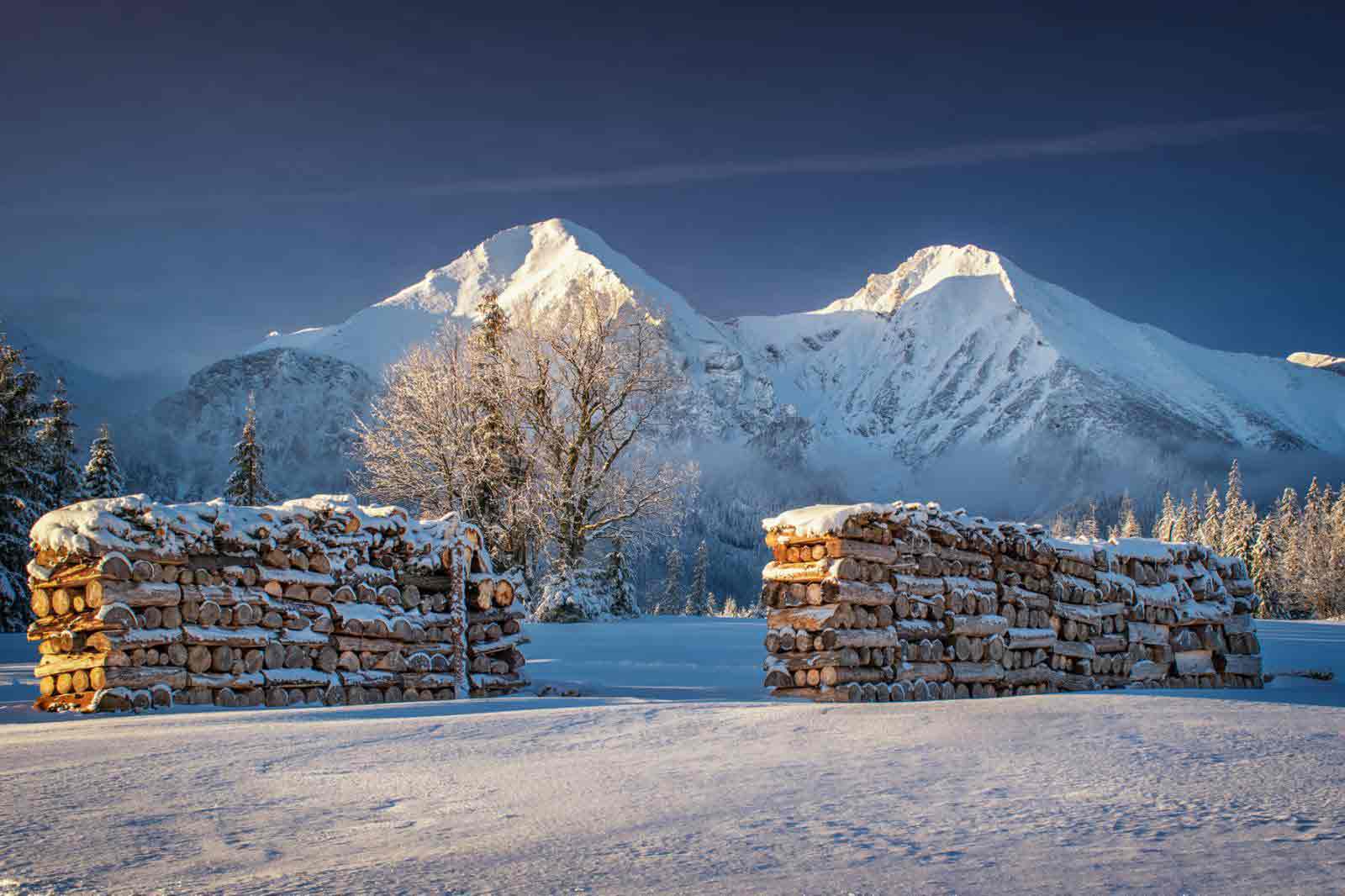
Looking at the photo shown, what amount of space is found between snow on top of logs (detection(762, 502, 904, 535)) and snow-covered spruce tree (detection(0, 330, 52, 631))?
23.8m

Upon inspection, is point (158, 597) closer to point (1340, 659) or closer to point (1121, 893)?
point (1121, 893)

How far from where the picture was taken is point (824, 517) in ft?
31.3

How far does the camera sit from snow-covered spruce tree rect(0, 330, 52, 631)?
2577 cm

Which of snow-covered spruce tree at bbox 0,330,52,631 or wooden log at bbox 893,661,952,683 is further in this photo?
snow-covered spruce tree at bbox 0,330,52,631

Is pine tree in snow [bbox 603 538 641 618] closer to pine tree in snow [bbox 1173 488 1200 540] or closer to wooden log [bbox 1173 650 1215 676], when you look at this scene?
wooden log [bbox 1173 650 1215 676]

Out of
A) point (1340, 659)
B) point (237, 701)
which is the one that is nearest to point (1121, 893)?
point (237, 701)

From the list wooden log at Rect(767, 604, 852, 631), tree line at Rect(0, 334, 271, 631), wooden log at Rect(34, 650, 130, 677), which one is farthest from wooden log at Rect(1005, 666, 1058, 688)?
tree line at Rect(0, 334, 271, 631)

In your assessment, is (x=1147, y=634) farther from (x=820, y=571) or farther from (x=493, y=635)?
(x=493, y=635)

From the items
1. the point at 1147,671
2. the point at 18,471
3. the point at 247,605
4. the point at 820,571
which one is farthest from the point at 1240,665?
the point at 18,471

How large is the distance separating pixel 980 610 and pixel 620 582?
16685 millimetres

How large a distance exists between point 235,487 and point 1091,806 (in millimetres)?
36677

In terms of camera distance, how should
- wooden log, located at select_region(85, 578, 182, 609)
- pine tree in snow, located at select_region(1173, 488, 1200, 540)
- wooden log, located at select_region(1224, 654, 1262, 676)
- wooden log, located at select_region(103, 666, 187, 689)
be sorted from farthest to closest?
pine tree in snow, located at select_region(1173, 488, 1200, 540), wooden log, located at select_region(1224, 654, 1262, 676), wooden log, located at select_region(85, 578, 182, 609), wooden log, located at select_region(103, 666, 187, 689)

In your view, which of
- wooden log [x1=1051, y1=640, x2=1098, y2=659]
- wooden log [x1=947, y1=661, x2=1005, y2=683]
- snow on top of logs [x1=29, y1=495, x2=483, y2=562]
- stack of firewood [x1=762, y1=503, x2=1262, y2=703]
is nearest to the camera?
snow on top of logs [x1=29, y1=495, x2=483, y2=562]

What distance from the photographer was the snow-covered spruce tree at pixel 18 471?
25.8 meters
